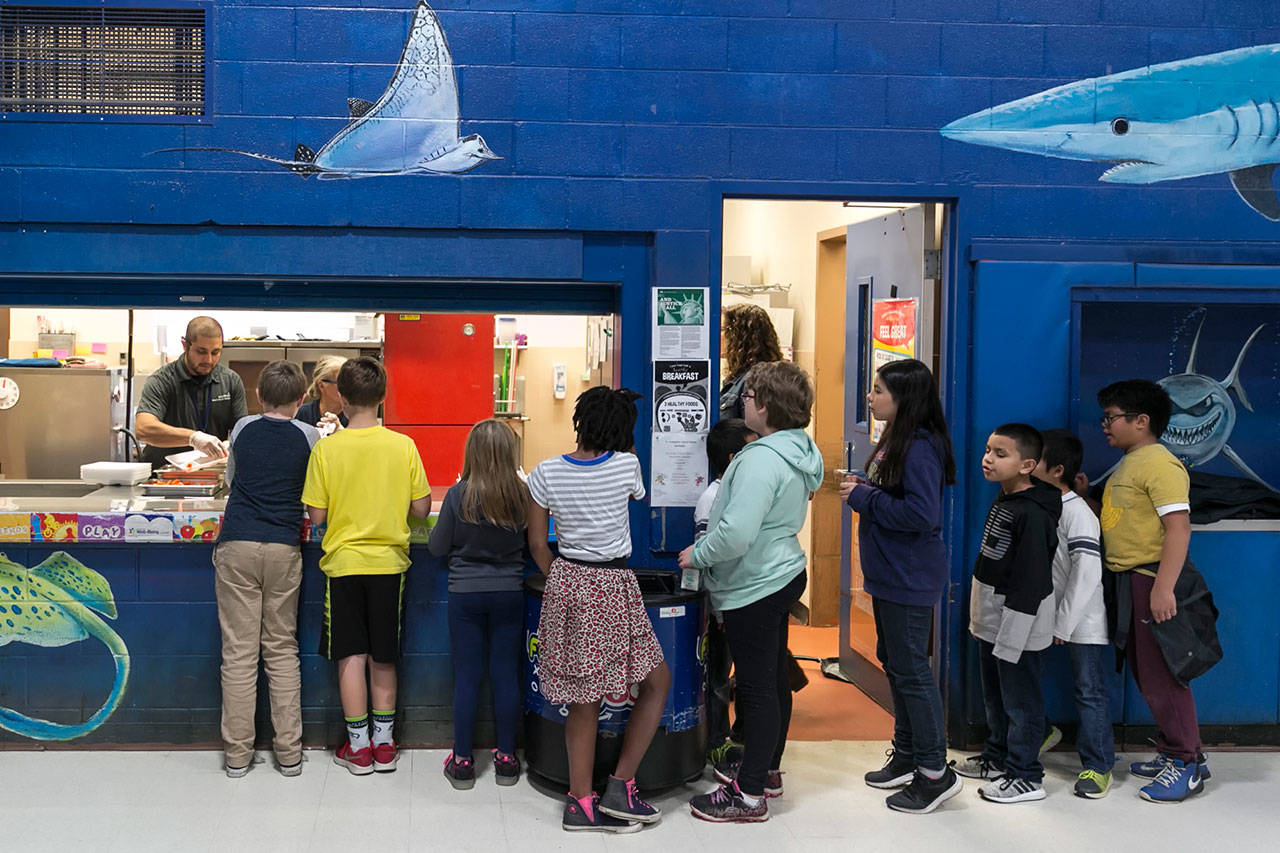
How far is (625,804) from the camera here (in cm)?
379

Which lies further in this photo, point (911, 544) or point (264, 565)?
point (264, 565)

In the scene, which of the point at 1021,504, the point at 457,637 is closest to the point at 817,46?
the point at 1021,504

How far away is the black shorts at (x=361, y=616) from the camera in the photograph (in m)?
4.17

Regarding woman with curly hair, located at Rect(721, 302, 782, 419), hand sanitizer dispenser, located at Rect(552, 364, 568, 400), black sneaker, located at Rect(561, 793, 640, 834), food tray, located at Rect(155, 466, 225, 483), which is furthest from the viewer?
hand sanitizer dispenser, located at Rect(552, 364, 568, 400)

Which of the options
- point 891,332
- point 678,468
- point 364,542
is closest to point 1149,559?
point 891,332

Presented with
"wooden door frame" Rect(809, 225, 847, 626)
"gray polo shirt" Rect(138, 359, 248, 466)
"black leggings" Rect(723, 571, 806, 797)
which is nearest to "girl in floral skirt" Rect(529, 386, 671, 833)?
"black leggings" Rect(723, 571, 806, 797)

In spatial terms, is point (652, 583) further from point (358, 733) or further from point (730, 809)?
point (358, 733)

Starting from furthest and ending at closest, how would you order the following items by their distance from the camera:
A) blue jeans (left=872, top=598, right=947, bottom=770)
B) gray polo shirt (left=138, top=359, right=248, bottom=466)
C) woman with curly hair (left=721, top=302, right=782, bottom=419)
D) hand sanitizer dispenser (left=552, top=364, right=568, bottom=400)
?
hand sanitizer dispenser (left=552, top=364, right=568, bottom=400)
gray polo shirt (left=138, top=359, right=248, bottom=466)
woman with curly hair (left=721, top=302, right=782, bottom=419)
blue jeans (left=872, top=598, right=947, bottom=770)

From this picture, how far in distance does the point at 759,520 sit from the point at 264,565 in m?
1.70

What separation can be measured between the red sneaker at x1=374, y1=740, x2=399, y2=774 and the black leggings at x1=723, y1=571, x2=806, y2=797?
1249mm

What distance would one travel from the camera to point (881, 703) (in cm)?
520

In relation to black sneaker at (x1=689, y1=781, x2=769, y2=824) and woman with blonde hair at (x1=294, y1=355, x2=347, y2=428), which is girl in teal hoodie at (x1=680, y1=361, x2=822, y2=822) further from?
woman with blonde hair at (x1=294, y1=355, x2=347, y2=428)

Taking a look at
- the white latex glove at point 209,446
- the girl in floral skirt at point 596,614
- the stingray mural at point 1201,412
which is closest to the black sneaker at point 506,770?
the girl in floral skirt at point 596,614

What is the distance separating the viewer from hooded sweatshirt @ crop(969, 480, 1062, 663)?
401 cm
